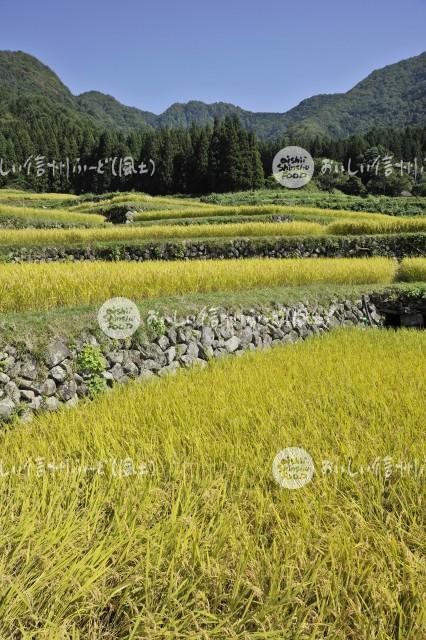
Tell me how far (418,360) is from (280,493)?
3610 millimetres

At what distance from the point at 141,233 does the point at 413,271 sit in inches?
341

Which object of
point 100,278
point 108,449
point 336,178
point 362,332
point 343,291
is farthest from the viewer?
point 336,178

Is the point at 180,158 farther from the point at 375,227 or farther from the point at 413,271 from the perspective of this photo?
the point at 413,271

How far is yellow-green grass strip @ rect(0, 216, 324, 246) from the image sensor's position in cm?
1363

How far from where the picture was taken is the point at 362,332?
7.84 m

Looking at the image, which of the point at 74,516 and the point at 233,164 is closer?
the point at 74,516

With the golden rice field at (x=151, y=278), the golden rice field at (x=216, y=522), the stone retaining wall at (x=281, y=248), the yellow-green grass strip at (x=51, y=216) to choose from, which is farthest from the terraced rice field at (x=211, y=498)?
the yellow-green grass strip at (x=51, y=216)

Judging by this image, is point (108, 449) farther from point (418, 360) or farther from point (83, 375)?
point (418, 360)

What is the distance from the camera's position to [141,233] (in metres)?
15.1

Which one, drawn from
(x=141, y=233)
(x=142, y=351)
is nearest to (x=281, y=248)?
(x=141, y=233)

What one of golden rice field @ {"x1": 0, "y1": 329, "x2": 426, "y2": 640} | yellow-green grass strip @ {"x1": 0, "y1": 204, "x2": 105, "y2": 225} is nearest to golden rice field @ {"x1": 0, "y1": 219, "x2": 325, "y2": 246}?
yellow-green grass strip @ {"x1": 0, "y1": 204, "x2": 105, "y2": 225}

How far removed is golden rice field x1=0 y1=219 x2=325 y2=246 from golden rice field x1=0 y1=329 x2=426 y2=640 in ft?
34.8

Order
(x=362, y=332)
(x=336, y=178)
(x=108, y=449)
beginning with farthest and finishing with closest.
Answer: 1. (x=336, y=178)
2. (x=362, y=332)
3. (x=108, y=449)

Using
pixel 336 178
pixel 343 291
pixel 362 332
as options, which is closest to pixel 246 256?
pixel 343 291
